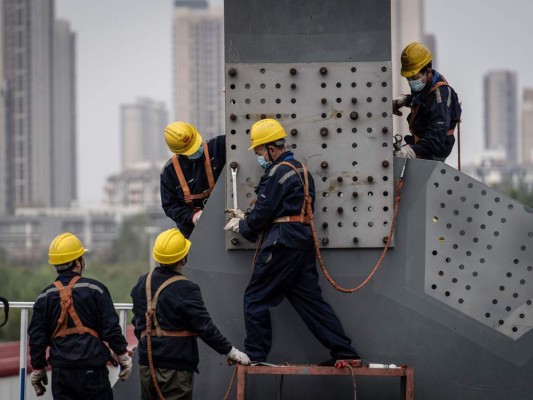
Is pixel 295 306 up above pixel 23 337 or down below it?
above

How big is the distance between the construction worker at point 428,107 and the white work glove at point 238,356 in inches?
80.2

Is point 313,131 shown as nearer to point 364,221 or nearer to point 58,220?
point 364,221

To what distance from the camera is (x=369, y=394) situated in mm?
8125

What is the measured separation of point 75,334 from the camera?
8.22 metres

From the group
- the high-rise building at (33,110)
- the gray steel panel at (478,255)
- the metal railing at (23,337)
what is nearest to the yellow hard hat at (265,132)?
the gray steel panel at (478,255)

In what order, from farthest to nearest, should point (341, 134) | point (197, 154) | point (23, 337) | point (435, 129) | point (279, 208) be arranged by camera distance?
1. point (23, 337)
2. point (197, 154)
3. point (435, 129)
4. point (341, 134)
5. point (279, 208)

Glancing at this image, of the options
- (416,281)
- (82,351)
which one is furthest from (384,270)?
(82,351)

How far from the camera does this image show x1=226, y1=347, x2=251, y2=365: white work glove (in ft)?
25.7

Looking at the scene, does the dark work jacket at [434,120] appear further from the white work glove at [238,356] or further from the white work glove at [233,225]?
the white work glove at [238,356]

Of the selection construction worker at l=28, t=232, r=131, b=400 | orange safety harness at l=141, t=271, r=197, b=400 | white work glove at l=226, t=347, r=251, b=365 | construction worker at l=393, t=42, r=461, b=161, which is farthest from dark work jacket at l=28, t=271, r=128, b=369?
construction worker at l=393, t=42, r=461, b=161

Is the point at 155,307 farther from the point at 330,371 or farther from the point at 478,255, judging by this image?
the point at 478,255

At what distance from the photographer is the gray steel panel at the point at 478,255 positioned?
8.09 meters

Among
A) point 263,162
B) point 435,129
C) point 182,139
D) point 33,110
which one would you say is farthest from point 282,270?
point 33,110

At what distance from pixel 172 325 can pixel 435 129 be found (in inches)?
101
